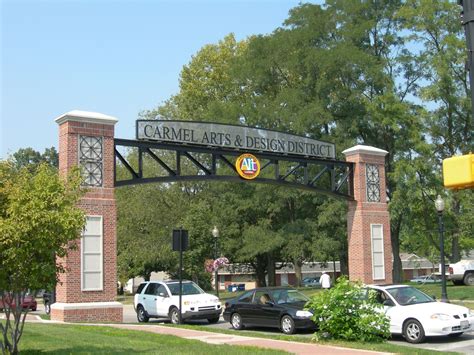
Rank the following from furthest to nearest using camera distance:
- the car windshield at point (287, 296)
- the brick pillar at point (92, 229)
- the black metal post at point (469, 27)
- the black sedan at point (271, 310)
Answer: the brick pillar at point (92, 229) < the car windshield at point (287, 296) < the black sedan at point (271, 310) < the black metal post at point (469, 27)

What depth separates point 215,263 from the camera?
3803 centimetres

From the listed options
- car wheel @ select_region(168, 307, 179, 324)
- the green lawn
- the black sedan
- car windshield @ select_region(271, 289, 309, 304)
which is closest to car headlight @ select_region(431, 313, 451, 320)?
the black sedan

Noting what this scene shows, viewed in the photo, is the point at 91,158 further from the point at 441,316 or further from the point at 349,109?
the point at 349,109

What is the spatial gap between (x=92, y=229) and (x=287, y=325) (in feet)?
24.5

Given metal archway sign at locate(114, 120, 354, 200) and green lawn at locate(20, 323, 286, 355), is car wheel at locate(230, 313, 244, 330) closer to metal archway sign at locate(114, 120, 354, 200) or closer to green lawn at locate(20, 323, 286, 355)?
green lawn at locate(20, 323, 286, 355)

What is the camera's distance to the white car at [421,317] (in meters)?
15.7

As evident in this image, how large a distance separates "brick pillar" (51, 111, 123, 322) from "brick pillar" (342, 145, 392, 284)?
12262mm

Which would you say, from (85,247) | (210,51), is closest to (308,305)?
(85,247)

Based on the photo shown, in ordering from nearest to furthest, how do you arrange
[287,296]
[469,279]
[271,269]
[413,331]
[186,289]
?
1. [413,331]
2. [287,296]
3. [186,289]
4. [469,279]
5. [271,269]

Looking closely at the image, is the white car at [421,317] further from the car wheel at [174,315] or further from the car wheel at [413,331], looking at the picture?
the car wheel at [174,315]

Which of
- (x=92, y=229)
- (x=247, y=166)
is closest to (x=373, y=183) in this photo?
(x=247, y=166)

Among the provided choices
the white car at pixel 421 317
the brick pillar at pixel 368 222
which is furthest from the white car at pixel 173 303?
the brick pillar at pixel 368 222

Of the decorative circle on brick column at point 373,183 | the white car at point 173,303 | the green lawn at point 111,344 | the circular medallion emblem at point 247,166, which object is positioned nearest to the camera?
the green lawn at point 111,344

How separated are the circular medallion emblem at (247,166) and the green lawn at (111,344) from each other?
11.0 metres
